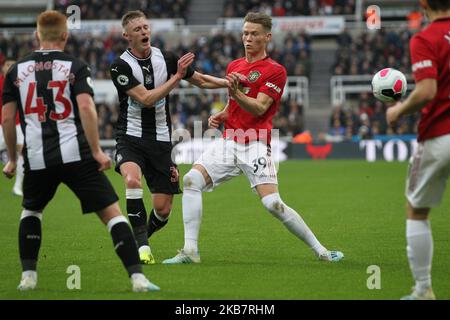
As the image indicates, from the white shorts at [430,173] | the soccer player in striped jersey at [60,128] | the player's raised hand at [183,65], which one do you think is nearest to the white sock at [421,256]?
the white shorts at [430,173]

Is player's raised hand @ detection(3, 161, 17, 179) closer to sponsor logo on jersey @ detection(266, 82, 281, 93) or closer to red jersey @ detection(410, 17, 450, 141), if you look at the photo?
sponsor logo on jersey @ detection(266, 82, 281, 93)

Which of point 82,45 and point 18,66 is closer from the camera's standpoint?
point 18,66

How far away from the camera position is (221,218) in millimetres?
12688

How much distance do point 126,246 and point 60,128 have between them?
1054 millimetres

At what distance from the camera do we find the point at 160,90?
784cm

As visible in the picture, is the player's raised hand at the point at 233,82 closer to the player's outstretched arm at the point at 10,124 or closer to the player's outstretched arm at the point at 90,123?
the player's outstretched arm at the point at 90,123

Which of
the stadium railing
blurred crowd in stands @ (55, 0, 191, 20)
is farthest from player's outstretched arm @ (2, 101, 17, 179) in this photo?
blurred crowd in stands @ (55, 0, 191, 20)

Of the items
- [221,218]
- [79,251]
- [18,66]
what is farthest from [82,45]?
[18,66]

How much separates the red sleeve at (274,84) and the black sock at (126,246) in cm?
236

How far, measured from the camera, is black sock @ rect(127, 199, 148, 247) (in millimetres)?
8391

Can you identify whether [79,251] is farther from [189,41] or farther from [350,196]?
[189,41]

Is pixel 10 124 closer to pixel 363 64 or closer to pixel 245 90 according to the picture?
pixel 245 90

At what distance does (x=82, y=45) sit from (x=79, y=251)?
28.1 meters

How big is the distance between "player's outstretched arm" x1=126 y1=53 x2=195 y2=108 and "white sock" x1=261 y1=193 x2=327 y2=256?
1428 mm
